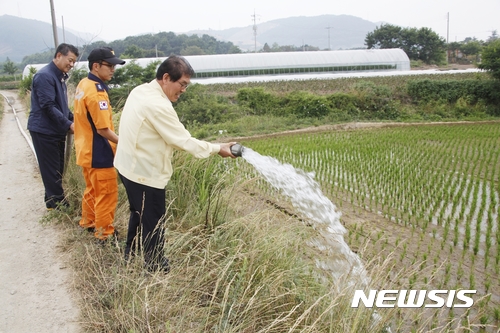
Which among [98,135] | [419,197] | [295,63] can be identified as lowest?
[419,197]

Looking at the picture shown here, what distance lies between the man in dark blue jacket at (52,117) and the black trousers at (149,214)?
1712 mm

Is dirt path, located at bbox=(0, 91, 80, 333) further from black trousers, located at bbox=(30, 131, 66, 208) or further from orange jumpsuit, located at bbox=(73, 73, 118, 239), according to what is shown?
orange jumpsuit, located at bbox=(73, 73, 118, 239)

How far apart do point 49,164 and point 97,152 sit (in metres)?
1.20

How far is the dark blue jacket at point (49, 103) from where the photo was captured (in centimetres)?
421

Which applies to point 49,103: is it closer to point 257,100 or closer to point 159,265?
point 159,265

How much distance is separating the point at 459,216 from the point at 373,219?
46.3 inches

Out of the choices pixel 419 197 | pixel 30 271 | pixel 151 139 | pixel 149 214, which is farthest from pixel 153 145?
pixel 419 197

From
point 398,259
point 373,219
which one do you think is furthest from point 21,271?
point 373,219

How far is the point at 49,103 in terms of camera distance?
4.21 m

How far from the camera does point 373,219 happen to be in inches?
234

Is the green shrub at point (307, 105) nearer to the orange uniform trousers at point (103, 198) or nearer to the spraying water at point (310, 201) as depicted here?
the spraying water at point (310, 201)

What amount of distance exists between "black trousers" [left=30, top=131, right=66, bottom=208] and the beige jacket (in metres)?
1.90

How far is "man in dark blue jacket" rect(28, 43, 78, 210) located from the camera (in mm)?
4215

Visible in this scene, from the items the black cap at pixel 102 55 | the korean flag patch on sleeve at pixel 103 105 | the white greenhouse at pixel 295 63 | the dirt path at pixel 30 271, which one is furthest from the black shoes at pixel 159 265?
the white greenhouse at pixel 295 63
